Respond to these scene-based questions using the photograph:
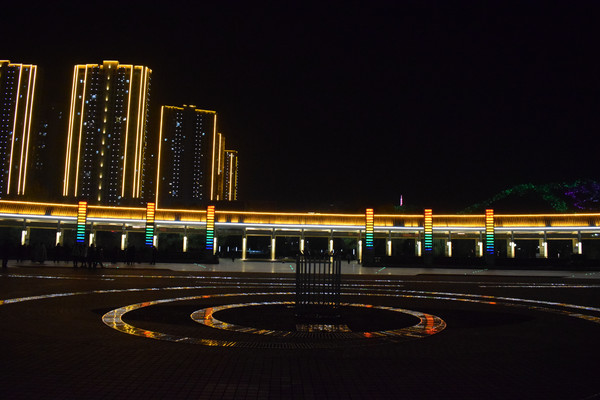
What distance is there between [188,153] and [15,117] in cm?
5281

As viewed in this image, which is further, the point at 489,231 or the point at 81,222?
the point at 489,231

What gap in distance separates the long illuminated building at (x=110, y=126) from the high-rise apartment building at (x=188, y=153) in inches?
1278

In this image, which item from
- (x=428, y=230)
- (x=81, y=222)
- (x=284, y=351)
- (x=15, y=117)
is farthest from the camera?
(x=15, y=117)

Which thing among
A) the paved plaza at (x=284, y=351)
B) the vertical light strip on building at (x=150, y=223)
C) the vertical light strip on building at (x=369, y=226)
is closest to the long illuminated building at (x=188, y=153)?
the vertical light strip on building at (x=150, y=223)

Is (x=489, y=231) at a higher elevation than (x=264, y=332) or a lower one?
higher

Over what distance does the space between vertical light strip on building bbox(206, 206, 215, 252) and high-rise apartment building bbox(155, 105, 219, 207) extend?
103 m

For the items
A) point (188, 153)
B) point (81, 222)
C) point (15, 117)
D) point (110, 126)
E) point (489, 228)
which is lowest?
point (81, 222)

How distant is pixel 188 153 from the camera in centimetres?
14800

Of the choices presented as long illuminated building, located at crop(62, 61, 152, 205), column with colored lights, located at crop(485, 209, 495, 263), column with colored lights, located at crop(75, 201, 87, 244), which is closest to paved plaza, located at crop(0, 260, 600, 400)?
column with colored lights, located at crop(485, 209, 495, 263)

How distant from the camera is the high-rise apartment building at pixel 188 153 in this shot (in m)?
146

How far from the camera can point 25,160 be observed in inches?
4085

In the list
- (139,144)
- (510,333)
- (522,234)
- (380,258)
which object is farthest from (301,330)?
(139,144)

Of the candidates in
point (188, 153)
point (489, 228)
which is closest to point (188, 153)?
point (188, 153)

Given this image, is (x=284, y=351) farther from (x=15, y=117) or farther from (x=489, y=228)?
(x=15, y=117)
